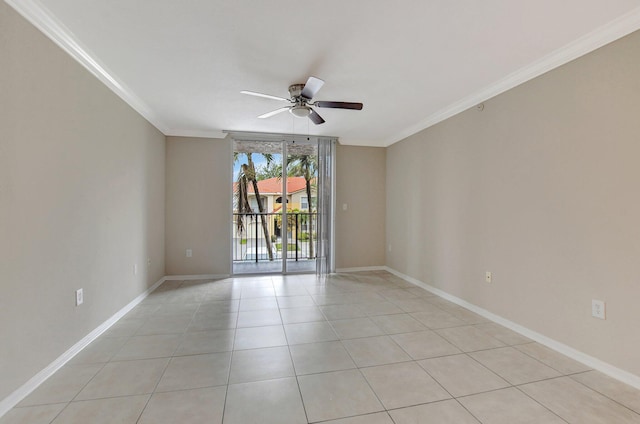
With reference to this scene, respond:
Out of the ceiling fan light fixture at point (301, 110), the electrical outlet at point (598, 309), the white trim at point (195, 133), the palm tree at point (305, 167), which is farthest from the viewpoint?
the palm tree at point (305, 167)

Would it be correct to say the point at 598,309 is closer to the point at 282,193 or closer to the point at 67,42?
the point at 282,193

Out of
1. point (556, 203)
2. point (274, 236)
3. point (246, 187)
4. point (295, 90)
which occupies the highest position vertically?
point (295, 90)

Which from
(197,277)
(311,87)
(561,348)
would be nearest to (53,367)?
(197,277)

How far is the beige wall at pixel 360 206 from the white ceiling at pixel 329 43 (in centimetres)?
190

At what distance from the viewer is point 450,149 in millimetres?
3559

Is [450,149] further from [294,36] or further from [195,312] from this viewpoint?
[195,312]

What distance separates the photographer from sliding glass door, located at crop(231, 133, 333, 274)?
4938 mm

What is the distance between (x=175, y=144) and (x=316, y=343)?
→ 3.76 meters

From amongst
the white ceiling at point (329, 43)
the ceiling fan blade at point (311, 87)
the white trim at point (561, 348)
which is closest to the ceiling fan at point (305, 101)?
the ceiling fan blade at point (311, 87)

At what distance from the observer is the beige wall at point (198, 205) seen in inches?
179

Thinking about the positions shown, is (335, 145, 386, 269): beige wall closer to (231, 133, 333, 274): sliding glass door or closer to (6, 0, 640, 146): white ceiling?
(231, 133, 333, 274): sliding glass door

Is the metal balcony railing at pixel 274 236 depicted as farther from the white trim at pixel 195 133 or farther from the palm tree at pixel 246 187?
the white trim at pixel 195 133

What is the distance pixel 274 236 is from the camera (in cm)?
551

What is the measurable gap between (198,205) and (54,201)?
2649 millimetres
